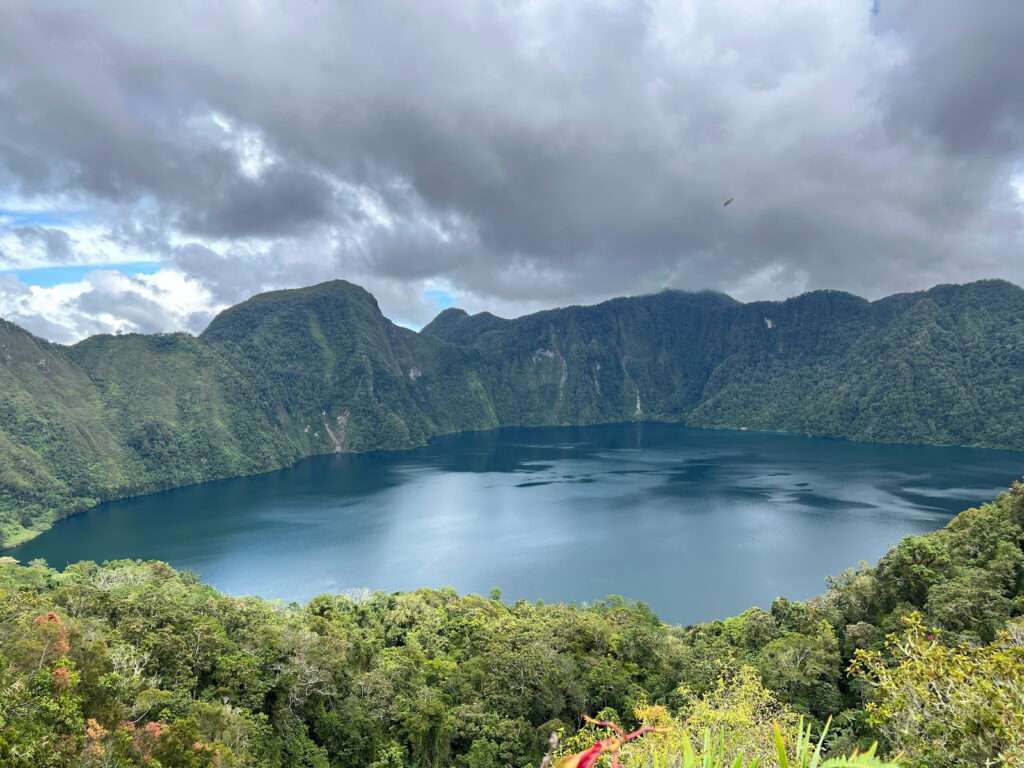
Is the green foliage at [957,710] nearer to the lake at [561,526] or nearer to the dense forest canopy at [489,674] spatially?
the dense forest canopy at [489,674]

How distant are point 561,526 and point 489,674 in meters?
60.5

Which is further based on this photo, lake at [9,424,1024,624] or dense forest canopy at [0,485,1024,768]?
lake at [9,424,1024,624]

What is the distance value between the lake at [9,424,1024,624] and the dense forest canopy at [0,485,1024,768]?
24.8m

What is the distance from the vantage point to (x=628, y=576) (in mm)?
65875

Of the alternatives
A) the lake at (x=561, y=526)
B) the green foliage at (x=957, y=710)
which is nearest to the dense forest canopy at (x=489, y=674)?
the green foliage at (x=957, y=710)

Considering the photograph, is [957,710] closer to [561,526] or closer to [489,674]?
[489,674]

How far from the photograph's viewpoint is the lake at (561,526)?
2594 inches

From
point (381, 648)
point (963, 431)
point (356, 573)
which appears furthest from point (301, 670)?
point (963, 431)

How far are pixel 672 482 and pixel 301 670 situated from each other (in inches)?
4071

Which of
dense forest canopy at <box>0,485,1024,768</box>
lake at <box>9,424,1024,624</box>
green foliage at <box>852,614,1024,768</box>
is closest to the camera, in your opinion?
green foliage at <box>852,614,1024,768</box>

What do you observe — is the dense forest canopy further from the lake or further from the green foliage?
the lake

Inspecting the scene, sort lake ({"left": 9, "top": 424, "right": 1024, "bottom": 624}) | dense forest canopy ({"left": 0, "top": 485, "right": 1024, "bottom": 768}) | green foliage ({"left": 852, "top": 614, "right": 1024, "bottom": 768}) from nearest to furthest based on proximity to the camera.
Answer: green foliage ({"left": 852, "top": 614, "right": 1024, "bottom": 768}), dense forest canopy ({"left": 0, "top": 485, "right": 1024, "bottom": 768}), lake ({"left": 9, "top": 424, "right": 1024, "bottom": 624})

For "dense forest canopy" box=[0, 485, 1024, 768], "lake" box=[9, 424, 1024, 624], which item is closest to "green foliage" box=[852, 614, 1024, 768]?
"dense forest canopy" box=[0, 485, 1024, 768]

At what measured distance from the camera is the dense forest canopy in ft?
44.6
